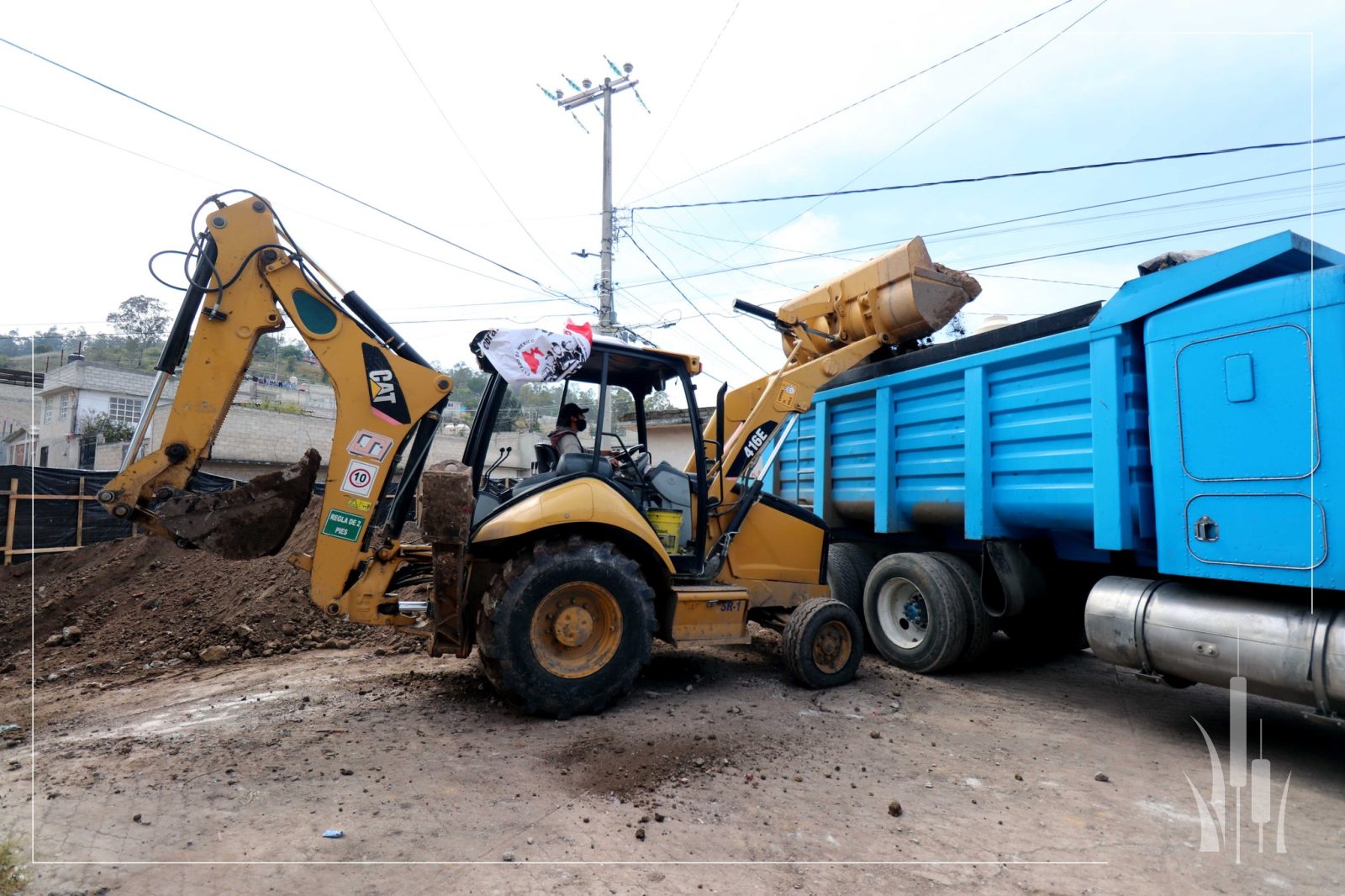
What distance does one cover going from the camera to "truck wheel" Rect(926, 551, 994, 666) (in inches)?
222

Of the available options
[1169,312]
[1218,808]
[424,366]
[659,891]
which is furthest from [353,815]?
[1169,312]

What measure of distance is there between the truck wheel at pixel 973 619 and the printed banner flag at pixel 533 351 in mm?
3389

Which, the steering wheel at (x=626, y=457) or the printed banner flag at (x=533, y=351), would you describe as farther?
the steering wheel at (x=626, y=457)

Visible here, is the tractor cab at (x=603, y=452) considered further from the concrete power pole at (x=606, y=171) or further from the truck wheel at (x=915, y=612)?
the concrete power pole at (x=606, y=171)

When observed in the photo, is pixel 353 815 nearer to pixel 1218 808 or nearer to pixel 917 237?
pixel 1218 808

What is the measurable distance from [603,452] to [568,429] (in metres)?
0.32

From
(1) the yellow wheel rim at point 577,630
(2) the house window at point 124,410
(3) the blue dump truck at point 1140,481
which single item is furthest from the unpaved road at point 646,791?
(2) the house window at point 124,410

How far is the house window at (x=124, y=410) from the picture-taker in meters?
27.2

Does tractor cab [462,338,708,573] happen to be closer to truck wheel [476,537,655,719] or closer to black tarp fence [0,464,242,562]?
truck wheel [476,537,655,719]

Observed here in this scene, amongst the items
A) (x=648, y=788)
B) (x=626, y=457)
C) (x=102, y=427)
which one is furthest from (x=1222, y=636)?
(x=102, y=427)

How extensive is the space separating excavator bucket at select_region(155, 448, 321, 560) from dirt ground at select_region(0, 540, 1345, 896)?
3.31 feet

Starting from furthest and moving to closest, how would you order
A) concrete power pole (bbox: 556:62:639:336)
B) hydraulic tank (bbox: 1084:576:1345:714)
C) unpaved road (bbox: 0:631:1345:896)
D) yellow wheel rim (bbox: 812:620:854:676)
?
concrete power pole (bbox: 556:62:639:336) < yellow wheel rim (bbox: 812:620:854:676) < hydraulic tank (bbox: 1084:576:1345:714) < unpaved road (bbox: 0:631:1345:896)

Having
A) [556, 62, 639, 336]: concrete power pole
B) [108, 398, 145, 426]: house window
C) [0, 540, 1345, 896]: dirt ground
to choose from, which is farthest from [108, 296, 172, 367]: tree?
[0, 540, 1345, 896]: dirt ground

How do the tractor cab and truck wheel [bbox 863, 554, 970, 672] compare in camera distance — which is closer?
the tractor cab
